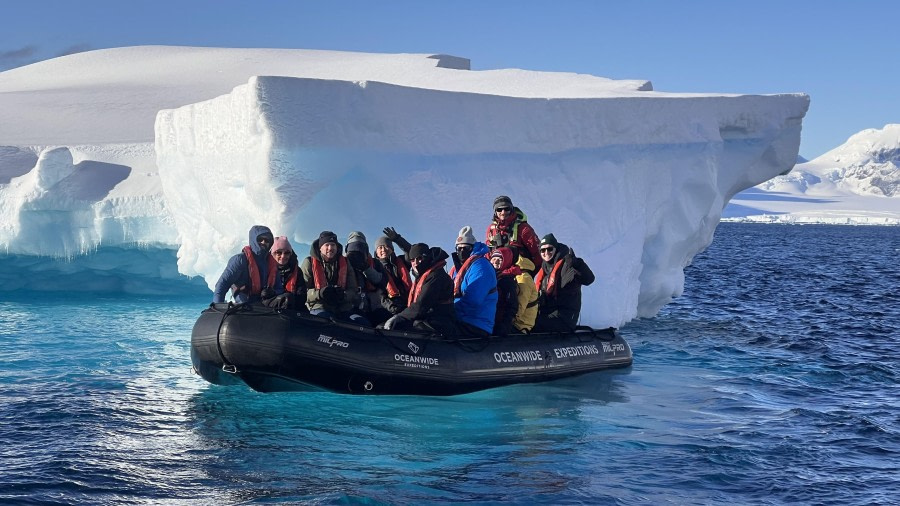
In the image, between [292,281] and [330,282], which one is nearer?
[330,282]

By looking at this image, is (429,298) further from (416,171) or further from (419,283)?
(416,171)

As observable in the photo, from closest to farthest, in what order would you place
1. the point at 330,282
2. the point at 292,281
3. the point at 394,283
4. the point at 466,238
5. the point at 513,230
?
the point at 330,282
the point at 292,281
the point at 466,238
the point at 394,283
the point at 513,230

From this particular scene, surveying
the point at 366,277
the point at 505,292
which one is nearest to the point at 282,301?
the point at 366,277

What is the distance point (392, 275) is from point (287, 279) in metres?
0.93

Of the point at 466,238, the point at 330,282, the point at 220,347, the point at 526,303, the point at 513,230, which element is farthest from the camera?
the point at 513,230

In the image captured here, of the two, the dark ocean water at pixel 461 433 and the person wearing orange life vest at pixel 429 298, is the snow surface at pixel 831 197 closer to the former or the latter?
the dark ocean water at pixel 461 433

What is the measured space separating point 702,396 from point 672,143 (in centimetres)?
486

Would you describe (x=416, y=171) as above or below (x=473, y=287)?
above

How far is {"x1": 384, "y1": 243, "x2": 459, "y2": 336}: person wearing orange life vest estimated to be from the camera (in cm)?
813

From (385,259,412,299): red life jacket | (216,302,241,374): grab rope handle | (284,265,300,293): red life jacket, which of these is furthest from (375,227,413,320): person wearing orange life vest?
(216,302,241,374): grab rope handle

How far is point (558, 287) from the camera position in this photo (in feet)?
31.2

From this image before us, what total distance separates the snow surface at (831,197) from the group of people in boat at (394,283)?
419 ft

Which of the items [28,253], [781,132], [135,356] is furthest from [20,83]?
Result: [781,132]

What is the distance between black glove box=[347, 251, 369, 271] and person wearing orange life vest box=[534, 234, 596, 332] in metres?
1.86
